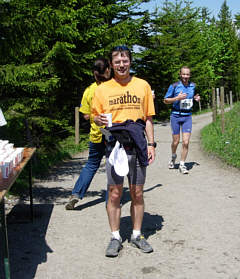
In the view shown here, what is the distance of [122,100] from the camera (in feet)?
12.6

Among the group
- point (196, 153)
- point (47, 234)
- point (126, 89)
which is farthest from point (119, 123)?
point (196, 153)

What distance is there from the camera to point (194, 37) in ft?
128

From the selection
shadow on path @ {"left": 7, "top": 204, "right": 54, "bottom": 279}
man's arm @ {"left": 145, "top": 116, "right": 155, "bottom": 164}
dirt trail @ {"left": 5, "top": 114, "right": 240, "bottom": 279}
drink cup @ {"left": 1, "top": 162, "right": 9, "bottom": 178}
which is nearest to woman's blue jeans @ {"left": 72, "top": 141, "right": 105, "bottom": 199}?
dirt trail @ {"left": 5, "top": 114, "right": 240, "bottom": 279}

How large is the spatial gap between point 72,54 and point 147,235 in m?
13.6

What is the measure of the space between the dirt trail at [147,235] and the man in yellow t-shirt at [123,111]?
306mm

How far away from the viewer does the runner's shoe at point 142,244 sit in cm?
400

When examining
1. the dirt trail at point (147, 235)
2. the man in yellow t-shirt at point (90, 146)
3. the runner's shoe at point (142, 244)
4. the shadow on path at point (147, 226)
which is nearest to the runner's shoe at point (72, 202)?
the man in yellow t-shirt at point (90, 146)

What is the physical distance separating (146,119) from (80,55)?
49.4 ft

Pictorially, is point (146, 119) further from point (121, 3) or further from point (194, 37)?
point (194, 37)

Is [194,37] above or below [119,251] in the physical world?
above

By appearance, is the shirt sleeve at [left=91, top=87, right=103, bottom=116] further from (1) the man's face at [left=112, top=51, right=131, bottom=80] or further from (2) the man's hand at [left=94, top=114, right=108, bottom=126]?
(1) the man's face at [left=112, top=51, right=131, bottom=80]

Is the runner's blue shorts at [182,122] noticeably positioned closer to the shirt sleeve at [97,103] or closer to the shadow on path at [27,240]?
the shadow on path at [27,240]

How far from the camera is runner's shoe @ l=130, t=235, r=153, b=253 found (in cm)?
400

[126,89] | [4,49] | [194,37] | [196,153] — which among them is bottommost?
[196,153]
